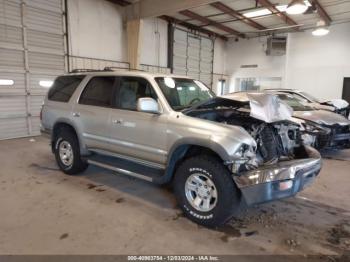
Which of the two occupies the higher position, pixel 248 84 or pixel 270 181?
pixel 248 84

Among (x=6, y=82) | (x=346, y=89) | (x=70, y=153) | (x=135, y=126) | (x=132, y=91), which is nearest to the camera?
(x=135, y=126)

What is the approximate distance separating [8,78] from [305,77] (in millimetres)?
12528

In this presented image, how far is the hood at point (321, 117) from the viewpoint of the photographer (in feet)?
19.0

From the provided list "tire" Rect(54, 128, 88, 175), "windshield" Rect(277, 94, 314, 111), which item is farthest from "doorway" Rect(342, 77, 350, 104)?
"tire" Rect(54, 128, 88, 175)

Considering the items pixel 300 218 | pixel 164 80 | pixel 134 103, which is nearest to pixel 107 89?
pixel 134 103

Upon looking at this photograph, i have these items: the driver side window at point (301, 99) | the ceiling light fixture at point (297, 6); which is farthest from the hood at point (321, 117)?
the ceiling light fixture at point (297, 6)

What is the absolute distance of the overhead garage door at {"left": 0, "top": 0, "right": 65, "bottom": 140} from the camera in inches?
279

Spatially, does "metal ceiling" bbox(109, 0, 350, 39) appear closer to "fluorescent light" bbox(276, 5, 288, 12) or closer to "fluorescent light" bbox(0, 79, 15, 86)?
"fluorescent light" bbox(276, 5, 288, 12)

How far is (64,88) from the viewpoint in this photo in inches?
174

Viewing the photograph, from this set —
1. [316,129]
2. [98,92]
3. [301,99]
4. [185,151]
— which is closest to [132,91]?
[98,92]

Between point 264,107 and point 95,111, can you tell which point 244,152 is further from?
point 95,111

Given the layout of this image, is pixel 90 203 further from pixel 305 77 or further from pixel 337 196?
pixel 305 77

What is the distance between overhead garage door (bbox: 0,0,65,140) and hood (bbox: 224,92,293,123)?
6.65 meters

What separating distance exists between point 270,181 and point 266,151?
0.60 meters
